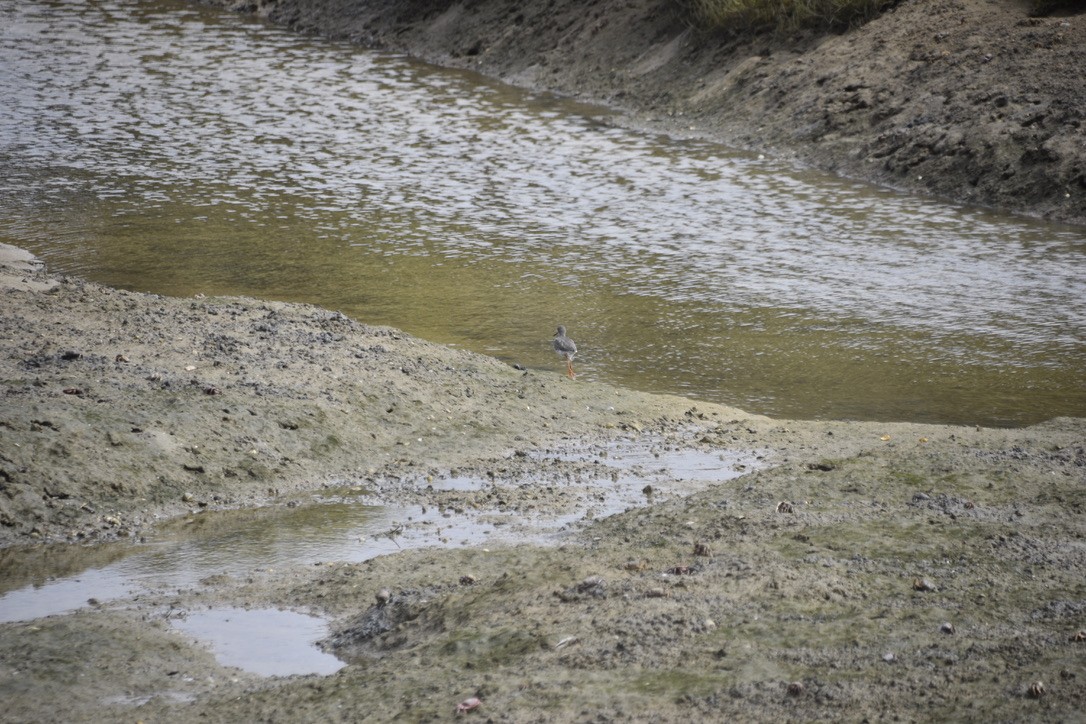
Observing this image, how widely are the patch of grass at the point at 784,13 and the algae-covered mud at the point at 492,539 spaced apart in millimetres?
10019

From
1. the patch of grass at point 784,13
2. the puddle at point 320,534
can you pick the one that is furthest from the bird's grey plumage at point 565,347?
the patch of grass at point 784,13

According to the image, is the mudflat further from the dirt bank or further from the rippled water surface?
the dirt bank

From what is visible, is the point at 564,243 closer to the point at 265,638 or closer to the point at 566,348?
the point at 566,348

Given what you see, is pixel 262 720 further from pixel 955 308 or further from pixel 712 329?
pixel 955 308

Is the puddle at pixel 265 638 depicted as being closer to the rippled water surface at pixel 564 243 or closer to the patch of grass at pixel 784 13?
the rippled water surface at pixel 564 243

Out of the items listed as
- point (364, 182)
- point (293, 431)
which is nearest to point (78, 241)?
point (364, 182)

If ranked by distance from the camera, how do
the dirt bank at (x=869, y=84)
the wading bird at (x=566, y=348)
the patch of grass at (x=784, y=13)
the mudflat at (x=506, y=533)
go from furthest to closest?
the patch of grass at (x=784, y=13) → the dirt bank at (x=869, y=84) → the wading bird at (x=566, y=348) → the mudflat at (x=506, y=533)

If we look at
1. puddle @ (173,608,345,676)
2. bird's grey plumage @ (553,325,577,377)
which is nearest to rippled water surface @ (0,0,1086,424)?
bird's grey plumage @ (553,325,577,377)

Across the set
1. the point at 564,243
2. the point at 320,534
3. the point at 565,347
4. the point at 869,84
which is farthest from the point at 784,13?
the point at 320,534

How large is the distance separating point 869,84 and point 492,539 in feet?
34.9

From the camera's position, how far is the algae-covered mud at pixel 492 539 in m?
4.02

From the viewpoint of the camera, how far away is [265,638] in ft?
15.3

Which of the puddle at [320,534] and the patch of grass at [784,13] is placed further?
the patch of grass at [784,13]

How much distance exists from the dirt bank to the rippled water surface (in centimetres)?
58
